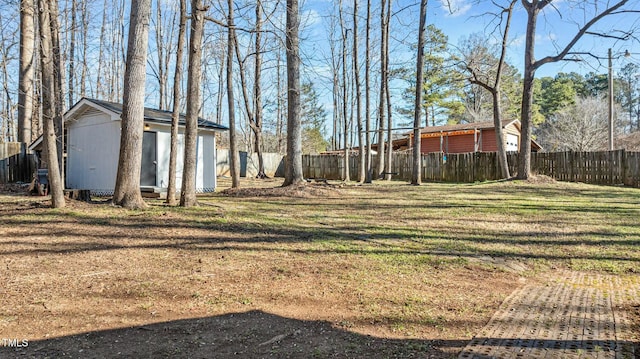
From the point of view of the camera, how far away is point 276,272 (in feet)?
12.7

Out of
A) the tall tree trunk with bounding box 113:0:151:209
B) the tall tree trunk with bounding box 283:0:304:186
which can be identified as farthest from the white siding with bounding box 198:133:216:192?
the tall tree trunk with bounding box 113:0:151:209

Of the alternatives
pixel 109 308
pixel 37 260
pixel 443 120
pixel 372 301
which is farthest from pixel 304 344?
pixel 443 120

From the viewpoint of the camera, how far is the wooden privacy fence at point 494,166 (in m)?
16.0

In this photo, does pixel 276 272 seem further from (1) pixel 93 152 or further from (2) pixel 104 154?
(1) pixel 93 152

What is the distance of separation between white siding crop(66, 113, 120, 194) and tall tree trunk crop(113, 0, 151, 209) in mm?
5379

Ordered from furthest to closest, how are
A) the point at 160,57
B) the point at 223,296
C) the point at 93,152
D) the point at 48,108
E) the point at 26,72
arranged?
the point at 160,57 < the point at 26,72 < the point at 93,152 < the point at 48,108 < the point at 223,296

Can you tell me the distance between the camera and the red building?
26.8 metres

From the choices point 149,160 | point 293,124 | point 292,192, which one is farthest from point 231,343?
point 149,160

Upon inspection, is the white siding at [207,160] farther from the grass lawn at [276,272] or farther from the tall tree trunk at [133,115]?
the tall tree trunk at [133,115]

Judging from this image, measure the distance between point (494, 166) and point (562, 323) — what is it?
17.7m

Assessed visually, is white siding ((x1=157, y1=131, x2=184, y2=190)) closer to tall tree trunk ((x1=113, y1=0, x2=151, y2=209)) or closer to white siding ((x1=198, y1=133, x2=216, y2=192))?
white siding ((x1=198, y1=133, x2=216, y2=192))

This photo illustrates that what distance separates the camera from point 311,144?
42.2 metres

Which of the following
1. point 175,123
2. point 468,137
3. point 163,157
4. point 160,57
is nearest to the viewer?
point 175,123

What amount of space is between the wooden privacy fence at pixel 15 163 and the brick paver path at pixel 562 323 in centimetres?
1679
